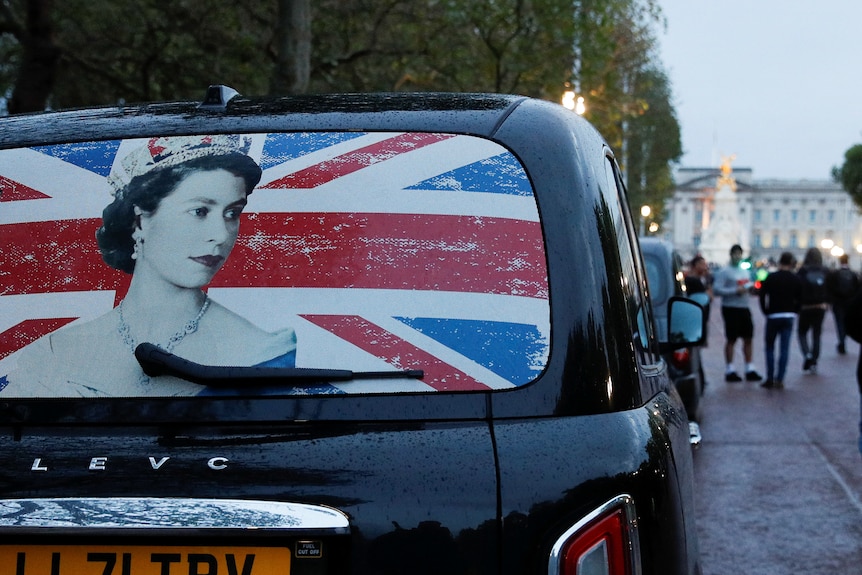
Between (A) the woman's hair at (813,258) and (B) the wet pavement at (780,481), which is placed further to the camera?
(A) the woman's hair at (813,258)

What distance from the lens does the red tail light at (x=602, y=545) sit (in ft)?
6.51

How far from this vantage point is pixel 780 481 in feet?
29.2

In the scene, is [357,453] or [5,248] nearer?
[357,453]

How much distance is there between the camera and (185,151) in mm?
2430

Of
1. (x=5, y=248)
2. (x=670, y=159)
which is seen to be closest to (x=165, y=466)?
(x=5, y=248)

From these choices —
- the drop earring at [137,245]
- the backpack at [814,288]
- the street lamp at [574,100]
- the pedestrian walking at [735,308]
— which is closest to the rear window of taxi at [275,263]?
the drop earring at [137,245]

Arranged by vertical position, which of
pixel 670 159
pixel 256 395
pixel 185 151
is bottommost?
pixel 256 395

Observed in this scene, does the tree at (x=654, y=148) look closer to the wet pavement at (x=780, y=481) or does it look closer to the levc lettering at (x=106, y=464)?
the wet pavement at (x=780, y=481)

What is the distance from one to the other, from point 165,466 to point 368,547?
357 mm

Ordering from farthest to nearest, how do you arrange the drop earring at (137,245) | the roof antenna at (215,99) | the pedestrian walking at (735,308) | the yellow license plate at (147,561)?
the pedestrian walking at (735,308) → the roof antenna at (215,99) → the drop earring at (137,245) → the yellow license plate at (147,561)

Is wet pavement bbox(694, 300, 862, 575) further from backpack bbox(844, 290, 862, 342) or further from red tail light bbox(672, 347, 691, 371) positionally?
backpack bbox(844, 290, 862, 342)

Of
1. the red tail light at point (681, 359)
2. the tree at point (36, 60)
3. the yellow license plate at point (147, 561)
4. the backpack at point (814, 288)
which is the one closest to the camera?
the yellow license plate at point (147, 561)

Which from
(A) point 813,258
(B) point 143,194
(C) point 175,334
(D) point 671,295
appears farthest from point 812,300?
(C) point 175,334

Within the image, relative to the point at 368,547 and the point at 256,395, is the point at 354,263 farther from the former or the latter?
the point at 368,547
